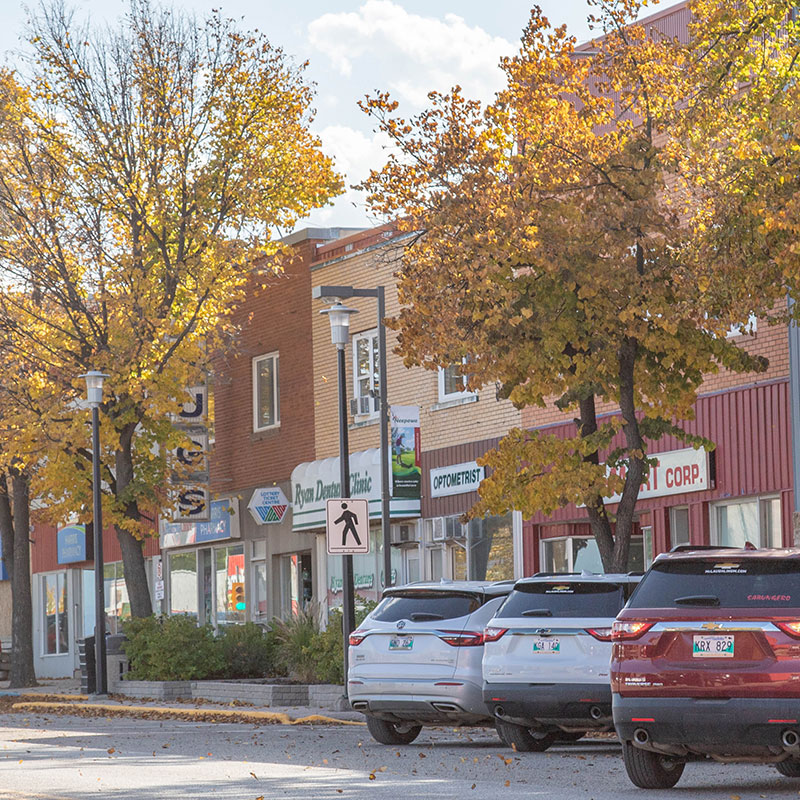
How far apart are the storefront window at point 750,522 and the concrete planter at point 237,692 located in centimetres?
610

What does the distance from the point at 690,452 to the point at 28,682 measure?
1784 cm

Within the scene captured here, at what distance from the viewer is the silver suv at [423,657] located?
54.8 ft

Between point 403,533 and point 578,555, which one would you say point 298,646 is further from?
point 403,533

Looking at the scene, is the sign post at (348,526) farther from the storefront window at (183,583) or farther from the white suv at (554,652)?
the storefront window at (183,583)

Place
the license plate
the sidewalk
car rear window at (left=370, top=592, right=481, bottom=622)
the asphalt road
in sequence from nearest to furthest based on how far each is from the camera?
the license plate → the asphalt road → car rear window at (left=370, top=592, right=481, bottom=622) → the sidewalk

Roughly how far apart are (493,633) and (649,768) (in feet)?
12.3

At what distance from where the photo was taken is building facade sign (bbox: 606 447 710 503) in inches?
977

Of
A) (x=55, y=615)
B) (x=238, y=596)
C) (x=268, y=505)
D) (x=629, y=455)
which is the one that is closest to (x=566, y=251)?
(x=629, y=455)

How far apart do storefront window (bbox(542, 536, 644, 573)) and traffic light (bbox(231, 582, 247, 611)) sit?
1037 centimetres

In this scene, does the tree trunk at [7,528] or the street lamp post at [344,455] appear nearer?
the street lamp post at [344,455]

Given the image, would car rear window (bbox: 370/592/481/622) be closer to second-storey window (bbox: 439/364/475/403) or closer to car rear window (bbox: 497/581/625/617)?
car rear window (bbox: 497/581/625/617)

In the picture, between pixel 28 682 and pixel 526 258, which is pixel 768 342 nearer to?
pixel 526 258

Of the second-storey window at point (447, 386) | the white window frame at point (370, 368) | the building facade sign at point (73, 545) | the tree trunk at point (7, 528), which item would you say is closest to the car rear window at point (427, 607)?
the second-storey window at point (447, 386)

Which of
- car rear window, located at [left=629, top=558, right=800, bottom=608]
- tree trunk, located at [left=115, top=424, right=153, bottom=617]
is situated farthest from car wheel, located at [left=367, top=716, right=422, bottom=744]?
tree trunk, located at [left=115, top=424, right=153, bottom=617]
